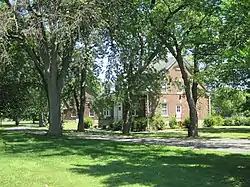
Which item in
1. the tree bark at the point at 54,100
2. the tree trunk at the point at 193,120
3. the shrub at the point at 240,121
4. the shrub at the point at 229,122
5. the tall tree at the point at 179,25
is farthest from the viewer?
the shrub at the point at 240,121

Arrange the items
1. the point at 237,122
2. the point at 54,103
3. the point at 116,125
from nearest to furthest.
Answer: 1. the point at 54,103
2. the point at 116,125
3. the point at 237,122

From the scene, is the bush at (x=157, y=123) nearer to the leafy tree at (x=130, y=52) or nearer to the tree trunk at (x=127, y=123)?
the leafy tree at (x=130, y=52)

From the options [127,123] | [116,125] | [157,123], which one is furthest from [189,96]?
[157,123]

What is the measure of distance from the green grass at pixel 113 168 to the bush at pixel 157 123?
30758 mm

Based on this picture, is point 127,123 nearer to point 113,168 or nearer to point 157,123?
point 157,123

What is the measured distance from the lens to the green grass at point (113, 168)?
387 inches

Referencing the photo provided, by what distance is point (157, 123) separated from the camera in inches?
1908

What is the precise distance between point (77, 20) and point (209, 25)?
422 inches

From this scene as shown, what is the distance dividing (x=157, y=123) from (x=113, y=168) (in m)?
36.7

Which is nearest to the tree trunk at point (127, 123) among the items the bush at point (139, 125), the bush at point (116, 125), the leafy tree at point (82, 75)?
the leafy tree at point (82, 75)

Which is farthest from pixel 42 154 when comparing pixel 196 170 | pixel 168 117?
pixel 168 117

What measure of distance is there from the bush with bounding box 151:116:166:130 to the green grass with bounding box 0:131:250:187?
101 feet

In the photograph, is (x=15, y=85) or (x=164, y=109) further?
(x=164, y=109)

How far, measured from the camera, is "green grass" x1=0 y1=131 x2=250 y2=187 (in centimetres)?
983
